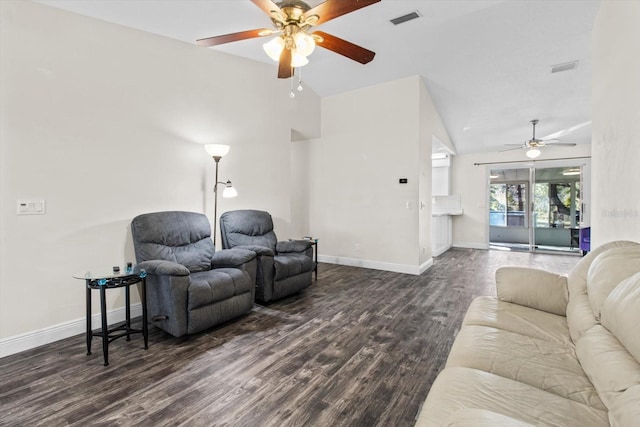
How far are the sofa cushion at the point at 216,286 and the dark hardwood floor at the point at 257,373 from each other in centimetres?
33

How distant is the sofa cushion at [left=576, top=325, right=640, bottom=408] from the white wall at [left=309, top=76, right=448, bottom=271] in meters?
3.51

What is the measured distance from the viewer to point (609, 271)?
4.64 feet

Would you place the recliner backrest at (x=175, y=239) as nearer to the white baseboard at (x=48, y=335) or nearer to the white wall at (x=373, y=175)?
the white baseboard at (x=48, y=335)

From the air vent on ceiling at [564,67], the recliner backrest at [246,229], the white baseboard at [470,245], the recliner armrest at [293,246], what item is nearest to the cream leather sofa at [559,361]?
the recliner armrest at [293,246]

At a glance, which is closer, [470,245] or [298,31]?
[298,31]

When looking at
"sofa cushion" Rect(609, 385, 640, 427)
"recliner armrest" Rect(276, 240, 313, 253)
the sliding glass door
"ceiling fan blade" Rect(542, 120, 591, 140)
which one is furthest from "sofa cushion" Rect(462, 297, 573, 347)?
the sliding glass door

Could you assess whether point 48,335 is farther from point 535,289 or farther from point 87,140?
point 535,289

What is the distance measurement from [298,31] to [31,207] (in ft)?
8.42

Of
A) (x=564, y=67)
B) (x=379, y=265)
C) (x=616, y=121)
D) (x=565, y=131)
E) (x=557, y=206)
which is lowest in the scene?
(x=379, y=265)

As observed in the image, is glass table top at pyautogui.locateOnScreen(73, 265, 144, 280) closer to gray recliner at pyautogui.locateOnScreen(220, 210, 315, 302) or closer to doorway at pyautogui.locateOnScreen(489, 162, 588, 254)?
gray recliner at pyautogui.locateOnScreen(220, 210, 315, 302)

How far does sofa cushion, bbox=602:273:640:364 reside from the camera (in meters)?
1.00

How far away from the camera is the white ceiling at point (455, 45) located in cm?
288

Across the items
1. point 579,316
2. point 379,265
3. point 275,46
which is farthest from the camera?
point 379,265

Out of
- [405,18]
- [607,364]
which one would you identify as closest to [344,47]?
[405,18]
